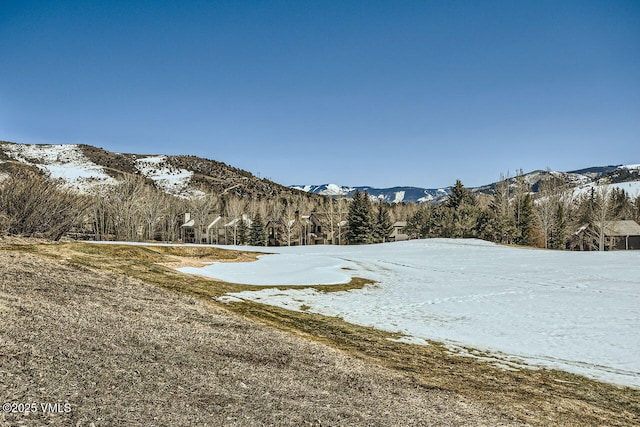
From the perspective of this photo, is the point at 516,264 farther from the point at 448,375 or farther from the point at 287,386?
the point at 287,386

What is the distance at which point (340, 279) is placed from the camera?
70.1 feet

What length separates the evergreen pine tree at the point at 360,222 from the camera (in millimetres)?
68188

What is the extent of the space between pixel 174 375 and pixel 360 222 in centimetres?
6360

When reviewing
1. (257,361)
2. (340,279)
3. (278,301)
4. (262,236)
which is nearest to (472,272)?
(340,279)

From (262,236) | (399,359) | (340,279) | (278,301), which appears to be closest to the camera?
(399,359)

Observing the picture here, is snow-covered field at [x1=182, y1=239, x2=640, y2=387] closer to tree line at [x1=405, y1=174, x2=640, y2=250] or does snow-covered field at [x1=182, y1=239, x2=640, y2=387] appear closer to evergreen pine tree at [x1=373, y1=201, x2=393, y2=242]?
tree line at [x1=405, y1=174, x2=640, y2=250]

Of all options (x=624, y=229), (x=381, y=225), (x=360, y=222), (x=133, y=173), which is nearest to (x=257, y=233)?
(x=360, y=222)

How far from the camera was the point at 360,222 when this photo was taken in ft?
225

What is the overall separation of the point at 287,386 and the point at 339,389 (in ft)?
2.67

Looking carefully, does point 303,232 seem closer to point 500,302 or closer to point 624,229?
point 624,229

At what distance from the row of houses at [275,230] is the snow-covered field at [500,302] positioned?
57.5 m

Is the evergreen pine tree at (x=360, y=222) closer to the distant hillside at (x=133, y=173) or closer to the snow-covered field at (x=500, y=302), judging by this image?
the snow-covered field at (x=500, y=302)

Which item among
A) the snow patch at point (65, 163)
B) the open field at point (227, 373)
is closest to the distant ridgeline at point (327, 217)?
the open field at point (227, 373)

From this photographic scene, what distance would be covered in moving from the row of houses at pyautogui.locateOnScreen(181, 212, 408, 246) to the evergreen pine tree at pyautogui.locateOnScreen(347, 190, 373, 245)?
14.8 metres
